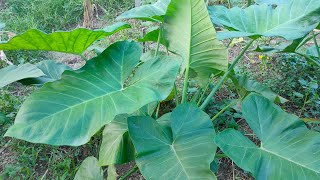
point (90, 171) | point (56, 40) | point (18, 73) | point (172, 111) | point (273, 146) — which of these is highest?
point (56, 40)

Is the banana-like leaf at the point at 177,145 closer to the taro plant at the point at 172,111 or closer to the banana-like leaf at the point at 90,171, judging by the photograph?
the taro plant at the point at 172,111

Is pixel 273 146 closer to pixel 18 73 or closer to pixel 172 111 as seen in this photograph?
pixel 172 111

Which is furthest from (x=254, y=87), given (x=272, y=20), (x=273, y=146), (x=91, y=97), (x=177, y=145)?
(x=91, y=97)

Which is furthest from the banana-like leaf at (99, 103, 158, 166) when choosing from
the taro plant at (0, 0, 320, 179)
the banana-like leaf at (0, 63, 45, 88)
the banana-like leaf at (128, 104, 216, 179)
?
the banana-like leaf at (0, 63, 45, 88)

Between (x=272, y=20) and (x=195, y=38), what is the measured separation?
0.31 metres

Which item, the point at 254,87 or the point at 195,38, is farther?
the point at 254,87

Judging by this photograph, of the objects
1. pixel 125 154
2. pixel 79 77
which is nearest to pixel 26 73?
pixel 79 77

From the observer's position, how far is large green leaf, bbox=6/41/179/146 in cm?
103

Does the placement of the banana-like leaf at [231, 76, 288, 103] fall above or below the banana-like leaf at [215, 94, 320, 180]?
below

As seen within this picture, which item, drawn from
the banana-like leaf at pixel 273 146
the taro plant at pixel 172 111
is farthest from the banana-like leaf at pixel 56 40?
the banana-like leaf at pixel 273 146

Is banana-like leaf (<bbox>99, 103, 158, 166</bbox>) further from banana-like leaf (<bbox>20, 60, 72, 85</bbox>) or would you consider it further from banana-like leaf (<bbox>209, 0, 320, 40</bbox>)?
banana-like leaf (<bbox>209, 0, 320, 40</bbox>)

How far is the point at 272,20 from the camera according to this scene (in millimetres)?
1395

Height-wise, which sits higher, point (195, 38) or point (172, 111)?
point (195, 38)

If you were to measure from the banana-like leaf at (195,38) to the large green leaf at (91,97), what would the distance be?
0.60ft
